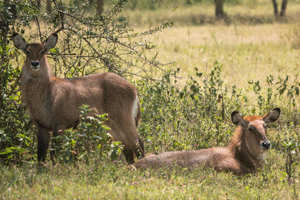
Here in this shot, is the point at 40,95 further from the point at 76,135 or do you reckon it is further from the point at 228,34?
the point at 228,34

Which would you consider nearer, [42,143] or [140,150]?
[42,143]

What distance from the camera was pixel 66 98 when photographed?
17.8 ft

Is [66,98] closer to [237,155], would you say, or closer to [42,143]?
[42,143]

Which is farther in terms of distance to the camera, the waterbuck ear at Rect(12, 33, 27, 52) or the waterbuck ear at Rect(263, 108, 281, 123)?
the waterbuck ear at Rect(263, 108, 281, 123)

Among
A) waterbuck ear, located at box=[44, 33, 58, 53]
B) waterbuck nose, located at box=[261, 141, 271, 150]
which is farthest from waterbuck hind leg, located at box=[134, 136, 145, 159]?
waterbuck ear, located at box=[44, 33, 58, 53]

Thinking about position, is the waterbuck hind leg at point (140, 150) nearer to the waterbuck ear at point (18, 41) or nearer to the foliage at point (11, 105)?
the foliage at point (11, 105)

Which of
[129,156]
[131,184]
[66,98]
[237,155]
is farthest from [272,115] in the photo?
[66,98]

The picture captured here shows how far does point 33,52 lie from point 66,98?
70 centimetres

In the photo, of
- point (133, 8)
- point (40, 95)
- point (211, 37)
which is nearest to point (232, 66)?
point (211, 37)

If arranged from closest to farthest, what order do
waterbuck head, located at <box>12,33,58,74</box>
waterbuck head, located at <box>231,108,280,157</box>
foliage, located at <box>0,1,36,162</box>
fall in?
waterbuck head, located at <box>12,33,58,74</box>
foliage, located at <box>0,1,36,162</box>
waterbuck head, located at <box>231,108,280,157</box>

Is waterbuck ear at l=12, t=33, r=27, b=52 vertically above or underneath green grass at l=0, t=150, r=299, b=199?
above

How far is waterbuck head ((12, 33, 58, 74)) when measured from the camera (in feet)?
17.0

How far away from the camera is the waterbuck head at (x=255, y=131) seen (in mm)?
5580

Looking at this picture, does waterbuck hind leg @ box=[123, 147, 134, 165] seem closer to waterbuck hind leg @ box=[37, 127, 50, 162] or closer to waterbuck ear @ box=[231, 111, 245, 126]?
waterbuck hind leg @ box=[37, 127, 50, 162]
